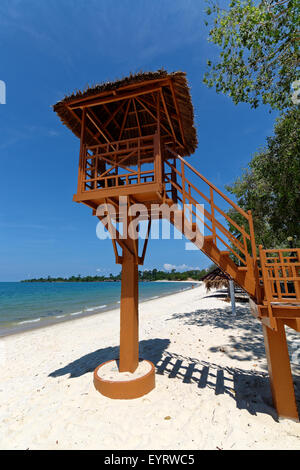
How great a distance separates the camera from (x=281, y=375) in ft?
14.2

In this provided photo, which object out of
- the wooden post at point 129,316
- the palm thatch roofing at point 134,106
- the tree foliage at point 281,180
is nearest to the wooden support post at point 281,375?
the wooden post at point 129,316

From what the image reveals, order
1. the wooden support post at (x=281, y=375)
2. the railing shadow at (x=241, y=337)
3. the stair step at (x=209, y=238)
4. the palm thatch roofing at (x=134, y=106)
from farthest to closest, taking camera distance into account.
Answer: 1. the railing shadow at (x=241, y=337)
2. the palm thatch roofing at (x=134, y=106)
3. the stair step at (x=209, y=238)
4. the wooden support post at (x=281, y=375)

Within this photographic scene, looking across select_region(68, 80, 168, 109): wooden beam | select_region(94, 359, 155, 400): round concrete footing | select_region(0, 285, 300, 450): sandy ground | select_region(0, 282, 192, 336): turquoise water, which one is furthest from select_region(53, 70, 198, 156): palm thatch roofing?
select_region(0, 282, 192, 336): turquoise water

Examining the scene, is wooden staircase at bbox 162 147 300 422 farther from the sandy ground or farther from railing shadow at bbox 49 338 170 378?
railing shadow at bbox 49 338 170 378

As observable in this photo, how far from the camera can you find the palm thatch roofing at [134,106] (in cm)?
555

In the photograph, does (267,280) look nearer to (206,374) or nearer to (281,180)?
(206,374)

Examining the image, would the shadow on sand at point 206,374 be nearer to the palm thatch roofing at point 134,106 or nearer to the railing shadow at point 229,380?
the railing shadow at point 229,380

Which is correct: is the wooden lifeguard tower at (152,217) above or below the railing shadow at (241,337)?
above

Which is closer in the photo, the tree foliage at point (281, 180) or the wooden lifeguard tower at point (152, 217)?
the wooden lifeguard tower at point (152, 217)

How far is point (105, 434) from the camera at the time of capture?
396cm

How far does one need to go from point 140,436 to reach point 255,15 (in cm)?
1071

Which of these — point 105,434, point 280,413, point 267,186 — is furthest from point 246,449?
point 267,186

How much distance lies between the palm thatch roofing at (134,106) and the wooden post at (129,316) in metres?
3.74
